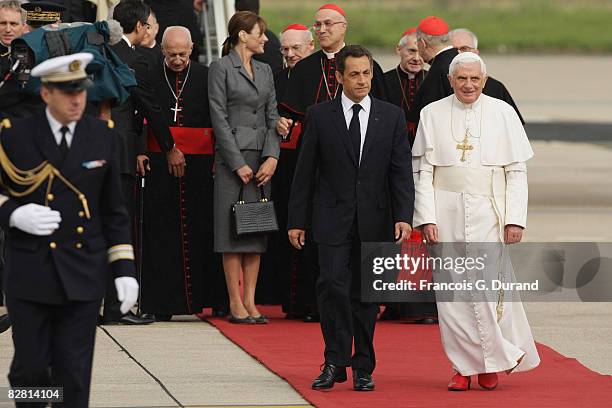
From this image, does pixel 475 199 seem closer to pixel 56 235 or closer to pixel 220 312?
pixel 56 235

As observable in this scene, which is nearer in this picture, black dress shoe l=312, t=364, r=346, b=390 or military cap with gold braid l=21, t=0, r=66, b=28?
black dress shoe l=312, t=364, r=346, b=390

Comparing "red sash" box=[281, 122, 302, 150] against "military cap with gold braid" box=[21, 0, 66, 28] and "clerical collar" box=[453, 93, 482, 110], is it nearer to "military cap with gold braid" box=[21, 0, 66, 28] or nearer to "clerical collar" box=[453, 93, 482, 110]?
"military cap with gold braid" box=[21, 0, 66, 28]

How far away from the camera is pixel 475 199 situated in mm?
9078

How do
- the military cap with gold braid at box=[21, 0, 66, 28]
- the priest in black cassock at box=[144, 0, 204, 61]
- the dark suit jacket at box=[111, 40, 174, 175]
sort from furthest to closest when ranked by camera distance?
the priest in black cassock at box=[144, 0, 204, 61] < the dark suit jacket at box=[111, 40, 174, 175] < the military cap with gold braid at box=[21, 0, 66, 28]

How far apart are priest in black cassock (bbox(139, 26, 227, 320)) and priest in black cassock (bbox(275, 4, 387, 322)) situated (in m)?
0.61

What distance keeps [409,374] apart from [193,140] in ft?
9.26

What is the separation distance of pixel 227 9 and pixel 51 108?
9.41 metres

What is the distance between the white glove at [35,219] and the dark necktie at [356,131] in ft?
8.37

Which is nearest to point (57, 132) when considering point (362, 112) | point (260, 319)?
point (362, 112)

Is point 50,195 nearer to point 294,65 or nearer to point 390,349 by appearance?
point 390,349

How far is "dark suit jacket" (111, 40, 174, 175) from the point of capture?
36.3 feet

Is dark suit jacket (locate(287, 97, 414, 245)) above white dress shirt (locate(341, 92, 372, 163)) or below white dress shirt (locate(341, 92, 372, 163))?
below

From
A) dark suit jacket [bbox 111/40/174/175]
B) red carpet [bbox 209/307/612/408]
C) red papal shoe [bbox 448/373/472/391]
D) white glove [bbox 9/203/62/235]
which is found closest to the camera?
white glove [bbox 9/203/62/235]

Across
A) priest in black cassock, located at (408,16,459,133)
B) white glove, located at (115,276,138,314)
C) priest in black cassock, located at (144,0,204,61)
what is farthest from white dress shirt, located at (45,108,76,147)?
priest in black cassock, located at (144,0,204,61)
